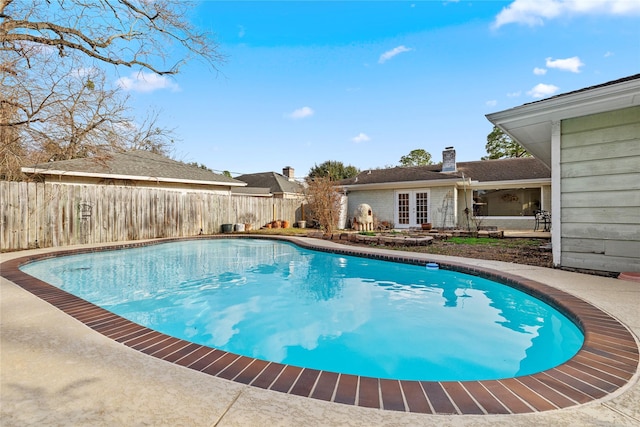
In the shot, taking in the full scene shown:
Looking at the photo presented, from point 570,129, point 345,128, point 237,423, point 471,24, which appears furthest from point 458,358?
point 345,128

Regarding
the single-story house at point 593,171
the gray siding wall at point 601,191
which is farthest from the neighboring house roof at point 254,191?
the gray siding wall at point 601,191

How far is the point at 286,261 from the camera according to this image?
28.3ft

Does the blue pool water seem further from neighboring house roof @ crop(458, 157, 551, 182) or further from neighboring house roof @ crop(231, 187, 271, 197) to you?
neighboring house roof @ crop(231, 187, 271, 197)

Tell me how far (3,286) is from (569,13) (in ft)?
46.1

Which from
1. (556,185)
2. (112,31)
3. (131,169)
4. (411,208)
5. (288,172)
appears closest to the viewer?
(556,185)

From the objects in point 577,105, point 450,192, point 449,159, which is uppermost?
point 449,159

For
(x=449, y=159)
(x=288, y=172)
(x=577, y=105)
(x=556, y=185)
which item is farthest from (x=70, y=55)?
(x=288, y=172)

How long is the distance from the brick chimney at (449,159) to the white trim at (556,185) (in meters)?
12.4

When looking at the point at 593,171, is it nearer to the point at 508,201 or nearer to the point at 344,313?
the point at 344,313

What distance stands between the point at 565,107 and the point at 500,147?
103ft

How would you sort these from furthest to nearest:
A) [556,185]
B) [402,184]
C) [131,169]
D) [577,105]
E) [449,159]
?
[449,159] < [402,184] < [131,169] < [556,185] < [577,105]

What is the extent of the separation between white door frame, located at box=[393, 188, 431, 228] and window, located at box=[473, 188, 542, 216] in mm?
3820

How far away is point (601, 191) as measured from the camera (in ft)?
17.5

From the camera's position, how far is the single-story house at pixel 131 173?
11.2m
